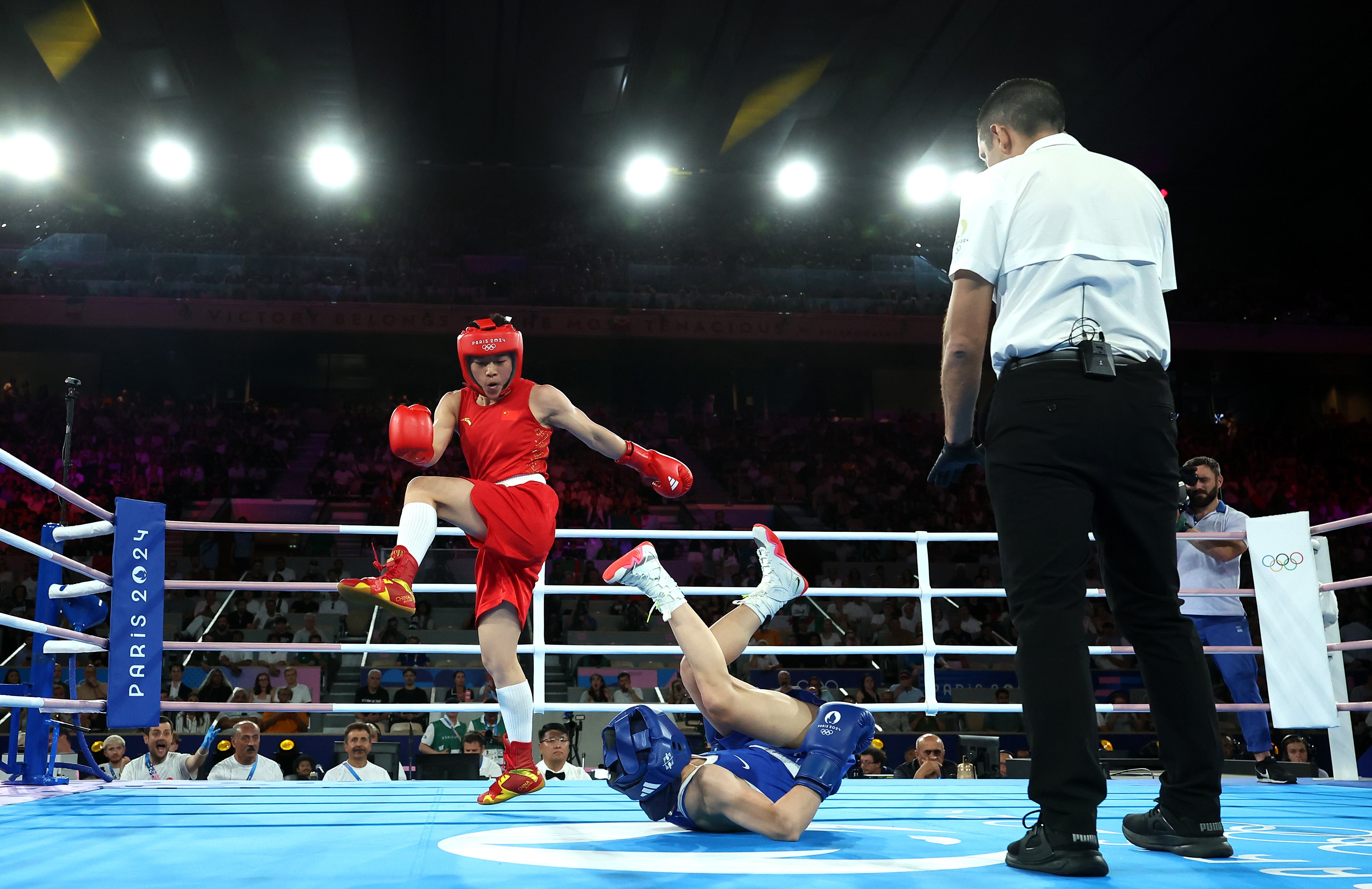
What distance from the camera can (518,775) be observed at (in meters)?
2.47

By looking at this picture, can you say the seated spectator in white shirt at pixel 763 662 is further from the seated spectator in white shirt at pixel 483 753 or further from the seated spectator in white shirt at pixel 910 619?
the seated spectator in white shirt at pixel 483 753

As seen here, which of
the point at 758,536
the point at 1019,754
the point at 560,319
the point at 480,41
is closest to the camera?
the point at 758,536

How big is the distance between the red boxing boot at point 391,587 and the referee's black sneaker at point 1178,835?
1.42m

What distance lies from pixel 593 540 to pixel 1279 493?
8501mm

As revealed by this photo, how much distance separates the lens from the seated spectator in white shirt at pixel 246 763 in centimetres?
479

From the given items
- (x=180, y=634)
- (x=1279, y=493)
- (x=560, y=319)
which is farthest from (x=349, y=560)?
(x=1279, y=493)

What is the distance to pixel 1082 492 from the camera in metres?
1.51

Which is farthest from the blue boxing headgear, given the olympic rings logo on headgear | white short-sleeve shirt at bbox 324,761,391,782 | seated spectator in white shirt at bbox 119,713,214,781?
seated spectator in white shirt at bbox 119,713,214,781

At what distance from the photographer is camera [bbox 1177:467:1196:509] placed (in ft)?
5.31

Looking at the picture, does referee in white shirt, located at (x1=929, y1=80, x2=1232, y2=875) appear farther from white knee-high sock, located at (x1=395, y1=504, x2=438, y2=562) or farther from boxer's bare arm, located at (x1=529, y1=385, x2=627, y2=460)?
white knee-high sock, located at (x1=395, y1=504, x2=438, y2=562)

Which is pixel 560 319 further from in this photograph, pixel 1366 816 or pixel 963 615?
pixel 1366 816

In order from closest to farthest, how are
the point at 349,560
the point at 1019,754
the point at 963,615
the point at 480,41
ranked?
the point at 1019,754
the point at 480,41
the point at 963,615
the point at 349,560

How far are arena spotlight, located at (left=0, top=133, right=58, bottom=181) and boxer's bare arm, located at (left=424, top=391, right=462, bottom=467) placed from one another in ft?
34.5

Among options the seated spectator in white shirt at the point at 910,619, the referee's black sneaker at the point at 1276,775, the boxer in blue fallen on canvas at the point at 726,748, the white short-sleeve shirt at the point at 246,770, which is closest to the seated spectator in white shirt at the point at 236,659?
the white short-sleeve shirt at the point at 246,770
